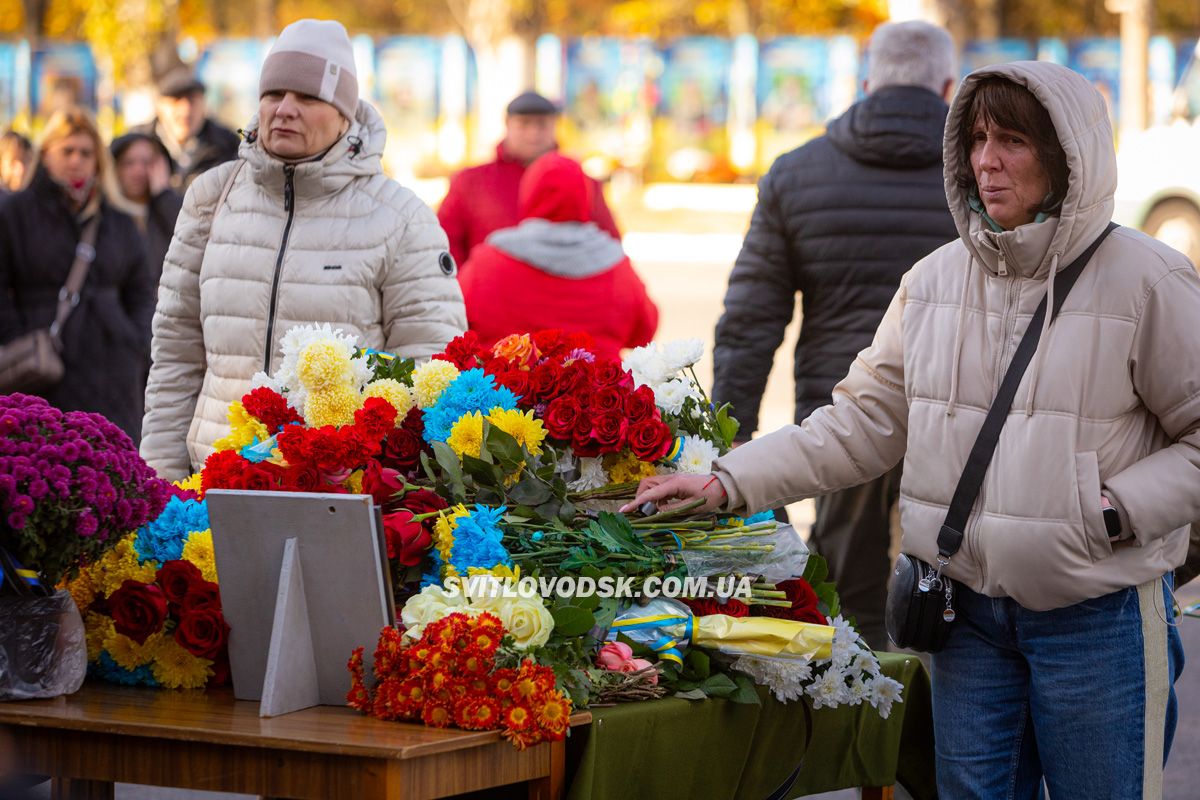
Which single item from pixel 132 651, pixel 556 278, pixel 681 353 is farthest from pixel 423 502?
pixel 556 278

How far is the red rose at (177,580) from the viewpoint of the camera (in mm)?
2959

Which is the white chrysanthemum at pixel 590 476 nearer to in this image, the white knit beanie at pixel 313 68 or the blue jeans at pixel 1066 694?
the blue jeans at pixel 1066 694

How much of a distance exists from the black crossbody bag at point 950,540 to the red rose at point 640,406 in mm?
543

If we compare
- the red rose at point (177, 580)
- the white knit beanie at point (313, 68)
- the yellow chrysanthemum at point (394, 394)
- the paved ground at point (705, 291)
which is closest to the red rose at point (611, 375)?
the yellow chrysanthemum at point (394, 394)

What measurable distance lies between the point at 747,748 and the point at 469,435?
2.53 feet

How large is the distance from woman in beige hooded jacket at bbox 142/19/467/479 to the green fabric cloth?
1.41 meters

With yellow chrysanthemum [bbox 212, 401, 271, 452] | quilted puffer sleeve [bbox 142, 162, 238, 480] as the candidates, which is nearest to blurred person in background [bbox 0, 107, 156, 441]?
quilted puffer sleeve [bbox 142, 162, 238, 480]

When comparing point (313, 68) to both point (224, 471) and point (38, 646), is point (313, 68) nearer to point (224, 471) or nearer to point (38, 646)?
point (224, 471)

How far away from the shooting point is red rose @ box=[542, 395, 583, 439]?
316cm

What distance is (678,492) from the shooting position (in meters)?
3.20

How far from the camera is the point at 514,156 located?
24.7ft

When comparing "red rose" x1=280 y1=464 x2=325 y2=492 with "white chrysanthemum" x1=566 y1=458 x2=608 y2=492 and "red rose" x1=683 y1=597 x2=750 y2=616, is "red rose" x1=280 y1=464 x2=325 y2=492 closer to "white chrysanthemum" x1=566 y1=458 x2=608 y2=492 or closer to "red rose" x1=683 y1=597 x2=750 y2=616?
"white chrysanthemum" x1=566 y1=458 x2=608 y2=492

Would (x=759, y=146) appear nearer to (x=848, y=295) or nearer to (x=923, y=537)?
(x=848, y=295)

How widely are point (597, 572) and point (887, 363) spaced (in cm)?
74
